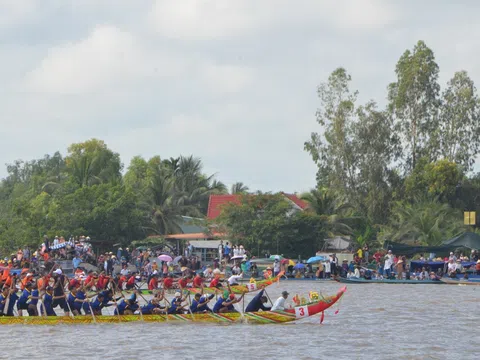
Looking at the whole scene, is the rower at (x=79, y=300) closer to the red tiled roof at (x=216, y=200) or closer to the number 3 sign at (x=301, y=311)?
the number 3 sign at (x=301, y=311)

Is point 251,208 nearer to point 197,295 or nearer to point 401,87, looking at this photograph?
point 401,87

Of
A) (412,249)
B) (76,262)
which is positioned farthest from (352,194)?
(76,262)

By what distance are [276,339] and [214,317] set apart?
2.74 meters

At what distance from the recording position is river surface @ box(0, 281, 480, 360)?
902 inches

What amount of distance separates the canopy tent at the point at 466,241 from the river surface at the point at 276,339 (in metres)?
18.0

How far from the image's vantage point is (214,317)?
27172mm

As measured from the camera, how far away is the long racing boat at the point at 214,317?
26672mm

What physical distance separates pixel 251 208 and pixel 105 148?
37.7 meters

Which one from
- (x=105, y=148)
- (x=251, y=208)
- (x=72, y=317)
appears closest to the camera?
(x=72, y=317)

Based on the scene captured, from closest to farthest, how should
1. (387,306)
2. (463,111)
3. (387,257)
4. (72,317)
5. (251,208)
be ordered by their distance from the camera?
(72,317) < (387,306) < (387,257) < (251,208) < (463,111)

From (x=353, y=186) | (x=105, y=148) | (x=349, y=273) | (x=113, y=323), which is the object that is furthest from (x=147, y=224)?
(x=113, y=323)

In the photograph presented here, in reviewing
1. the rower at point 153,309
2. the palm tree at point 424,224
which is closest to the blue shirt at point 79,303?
the rower at point 153,309

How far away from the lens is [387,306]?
34875mm

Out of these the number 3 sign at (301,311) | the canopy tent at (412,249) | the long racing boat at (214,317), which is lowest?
the long racing boat at (214,317)
